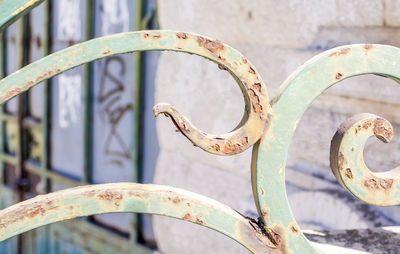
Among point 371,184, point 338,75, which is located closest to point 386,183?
point 371,184

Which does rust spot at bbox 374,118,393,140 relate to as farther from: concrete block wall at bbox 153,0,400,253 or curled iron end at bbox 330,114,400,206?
concrete block wall at bbox 153,0,400,253

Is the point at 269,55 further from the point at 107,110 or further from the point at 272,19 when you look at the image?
the point at 107,110

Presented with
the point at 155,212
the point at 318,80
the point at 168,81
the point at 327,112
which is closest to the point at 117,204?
the point at 155,212

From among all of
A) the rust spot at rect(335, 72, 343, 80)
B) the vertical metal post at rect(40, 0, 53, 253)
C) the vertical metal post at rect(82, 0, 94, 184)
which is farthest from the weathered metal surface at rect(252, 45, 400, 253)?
the vertical metal post at rect(40, 0, 53, 253)

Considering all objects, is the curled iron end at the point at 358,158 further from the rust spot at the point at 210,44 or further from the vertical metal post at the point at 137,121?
the vertical metal post at the point at 137,121

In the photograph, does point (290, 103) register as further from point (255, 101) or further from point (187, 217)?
point (187, 217)

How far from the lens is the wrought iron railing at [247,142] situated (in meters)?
0.67

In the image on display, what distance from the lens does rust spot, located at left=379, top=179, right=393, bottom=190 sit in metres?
0.76

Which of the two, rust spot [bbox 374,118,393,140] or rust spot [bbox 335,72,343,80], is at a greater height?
rust spot [bbox 335,72,343,80]

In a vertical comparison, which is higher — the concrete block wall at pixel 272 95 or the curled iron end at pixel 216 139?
the concrete block wall at pixel 272 95

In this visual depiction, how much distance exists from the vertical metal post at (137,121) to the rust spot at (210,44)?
2342 mm

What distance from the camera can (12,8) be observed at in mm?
672

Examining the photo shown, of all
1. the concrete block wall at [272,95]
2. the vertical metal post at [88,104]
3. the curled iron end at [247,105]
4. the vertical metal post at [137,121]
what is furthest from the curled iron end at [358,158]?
the vertical metal post at [88,104]

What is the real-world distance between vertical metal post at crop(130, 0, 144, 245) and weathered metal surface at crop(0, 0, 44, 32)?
2.33 metres
